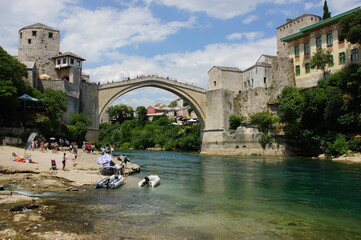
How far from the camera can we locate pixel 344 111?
27.0 meters

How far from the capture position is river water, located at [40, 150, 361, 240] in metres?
7.34

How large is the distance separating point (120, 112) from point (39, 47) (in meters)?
52.0

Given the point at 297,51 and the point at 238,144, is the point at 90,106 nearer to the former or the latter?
the point at 238,144

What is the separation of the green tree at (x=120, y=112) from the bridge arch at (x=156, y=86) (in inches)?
1771

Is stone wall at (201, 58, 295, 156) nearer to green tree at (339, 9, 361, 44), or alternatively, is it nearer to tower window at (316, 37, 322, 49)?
tower window at (316, 37, 322, 49)

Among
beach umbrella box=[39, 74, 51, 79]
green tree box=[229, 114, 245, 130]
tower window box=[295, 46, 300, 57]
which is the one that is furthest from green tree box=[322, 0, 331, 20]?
beach umbrella box=[39, 74, 51, 79]

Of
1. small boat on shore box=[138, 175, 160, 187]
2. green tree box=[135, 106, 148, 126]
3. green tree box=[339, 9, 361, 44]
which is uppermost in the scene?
green tree box=[339, 9, 361, 44]

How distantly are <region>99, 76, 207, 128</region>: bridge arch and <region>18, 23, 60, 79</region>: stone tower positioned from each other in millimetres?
5651

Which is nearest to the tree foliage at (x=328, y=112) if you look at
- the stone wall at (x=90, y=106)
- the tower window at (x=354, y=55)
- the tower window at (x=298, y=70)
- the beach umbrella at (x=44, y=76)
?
the tower window at (x=354, y=55)

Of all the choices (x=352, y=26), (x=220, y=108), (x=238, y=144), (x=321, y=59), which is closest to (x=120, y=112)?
(x=220, y=108)

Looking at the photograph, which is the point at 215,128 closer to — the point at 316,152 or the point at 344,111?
the point at 316,152

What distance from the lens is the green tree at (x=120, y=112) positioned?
8462 cm

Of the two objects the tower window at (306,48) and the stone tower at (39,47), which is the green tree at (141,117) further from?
the tower window at (306,48)

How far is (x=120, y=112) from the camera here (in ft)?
280
